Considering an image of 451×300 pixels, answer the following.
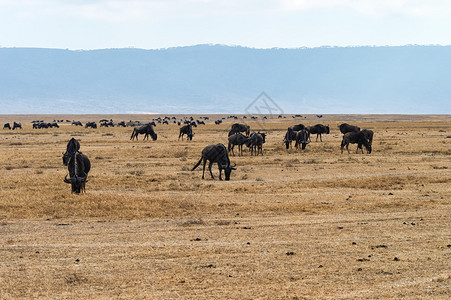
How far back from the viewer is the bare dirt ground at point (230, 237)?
420 inches

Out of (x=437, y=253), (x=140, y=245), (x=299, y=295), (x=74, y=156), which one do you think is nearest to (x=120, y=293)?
(x=299, y=295)

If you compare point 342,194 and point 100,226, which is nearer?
point 100,226

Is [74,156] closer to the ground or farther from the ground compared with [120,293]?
farther from the ground

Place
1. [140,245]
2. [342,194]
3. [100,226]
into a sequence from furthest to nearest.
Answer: [342,194] → [100,226] → [140,245]

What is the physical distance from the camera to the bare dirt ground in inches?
420

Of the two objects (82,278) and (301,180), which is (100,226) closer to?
(82,278)

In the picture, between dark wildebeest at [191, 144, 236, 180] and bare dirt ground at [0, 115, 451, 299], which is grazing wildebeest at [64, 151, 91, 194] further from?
dark wildebeest at [191, 144, 236, 180]

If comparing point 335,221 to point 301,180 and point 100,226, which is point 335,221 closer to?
point 100,226

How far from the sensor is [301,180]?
27.7 metres

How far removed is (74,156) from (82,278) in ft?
34.6

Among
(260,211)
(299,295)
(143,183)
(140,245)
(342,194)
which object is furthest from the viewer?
(143,183)

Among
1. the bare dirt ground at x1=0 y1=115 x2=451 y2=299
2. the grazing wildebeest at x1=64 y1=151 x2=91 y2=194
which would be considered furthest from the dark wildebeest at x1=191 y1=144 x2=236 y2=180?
the grazing wildebeest at x1=64 y1=151 x2=91 y2=194

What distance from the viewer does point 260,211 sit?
19234 mm

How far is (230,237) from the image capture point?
14.9m
